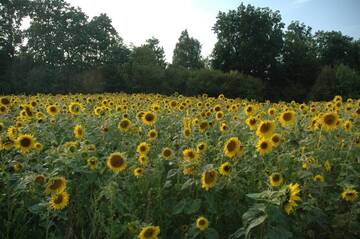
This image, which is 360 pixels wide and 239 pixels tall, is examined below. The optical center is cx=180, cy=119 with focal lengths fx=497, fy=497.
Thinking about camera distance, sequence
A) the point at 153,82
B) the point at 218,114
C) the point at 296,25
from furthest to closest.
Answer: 1. the point at 296,25
2. the point at 153,82
3. the point at 218,114

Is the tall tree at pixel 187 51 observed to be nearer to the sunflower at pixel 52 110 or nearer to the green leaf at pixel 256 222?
the sunflower at pixel 52 110

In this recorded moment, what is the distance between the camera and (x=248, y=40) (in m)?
48.7

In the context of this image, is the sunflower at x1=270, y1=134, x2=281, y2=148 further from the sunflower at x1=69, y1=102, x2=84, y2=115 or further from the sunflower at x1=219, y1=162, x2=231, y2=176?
the sunflower at x1=69, y1=102, x2=84, y2=115

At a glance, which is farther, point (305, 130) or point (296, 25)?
point (296, 25)

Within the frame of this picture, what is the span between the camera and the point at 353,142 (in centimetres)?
478

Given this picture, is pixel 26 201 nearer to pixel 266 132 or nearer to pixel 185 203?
pixel 185 203

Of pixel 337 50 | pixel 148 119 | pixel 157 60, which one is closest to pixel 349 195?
pixel 148 119

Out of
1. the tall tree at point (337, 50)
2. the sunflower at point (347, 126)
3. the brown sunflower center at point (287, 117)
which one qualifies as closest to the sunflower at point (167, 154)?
the brown sunflower center at point (287, 117)

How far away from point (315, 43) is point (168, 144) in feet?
199

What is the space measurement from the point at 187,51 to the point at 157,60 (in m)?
32.0

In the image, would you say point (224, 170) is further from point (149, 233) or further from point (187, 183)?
point (149, 233)

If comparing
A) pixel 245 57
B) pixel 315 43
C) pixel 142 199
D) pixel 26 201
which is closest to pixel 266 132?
pixel 142 199

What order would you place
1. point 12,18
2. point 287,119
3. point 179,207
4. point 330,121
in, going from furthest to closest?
point 12,18
point 287,119
point 330,121
point 179,207

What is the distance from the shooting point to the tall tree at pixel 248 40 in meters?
47.8
